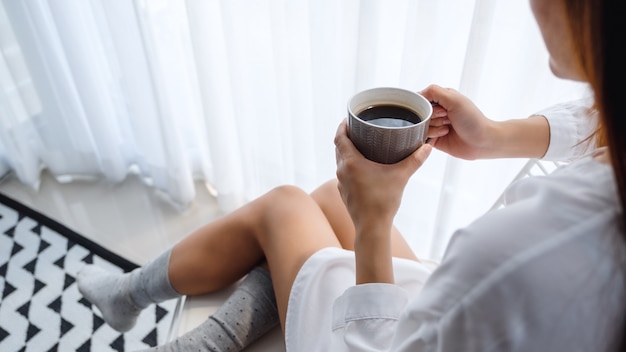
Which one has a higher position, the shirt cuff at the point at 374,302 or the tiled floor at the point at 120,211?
the shirt cuff at the point at 374,302

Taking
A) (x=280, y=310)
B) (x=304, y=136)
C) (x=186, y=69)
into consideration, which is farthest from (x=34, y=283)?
(x=280, y=310)

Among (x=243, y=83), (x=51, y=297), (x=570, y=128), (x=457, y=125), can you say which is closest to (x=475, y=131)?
(x=457, y=125)

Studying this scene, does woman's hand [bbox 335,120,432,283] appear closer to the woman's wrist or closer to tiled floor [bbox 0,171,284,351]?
the woman's wrist

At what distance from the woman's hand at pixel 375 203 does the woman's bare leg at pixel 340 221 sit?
22 cm

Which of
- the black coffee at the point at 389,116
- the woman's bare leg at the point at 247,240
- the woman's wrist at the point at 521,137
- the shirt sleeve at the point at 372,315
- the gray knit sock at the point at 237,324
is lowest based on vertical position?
the gray knit sock at the point at 237,324

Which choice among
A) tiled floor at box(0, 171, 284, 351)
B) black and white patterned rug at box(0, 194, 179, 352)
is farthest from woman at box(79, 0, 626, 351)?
tiled floor at box(0, 171, 284, 351)

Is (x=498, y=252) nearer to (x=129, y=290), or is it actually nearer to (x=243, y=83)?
(x=129, y=290)

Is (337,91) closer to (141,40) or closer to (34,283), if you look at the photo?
(141,40)

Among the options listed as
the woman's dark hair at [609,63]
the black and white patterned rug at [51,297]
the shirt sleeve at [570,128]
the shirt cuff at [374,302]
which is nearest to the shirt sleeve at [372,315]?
the shirt cuff at [374,302]

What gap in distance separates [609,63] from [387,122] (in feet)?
0.96

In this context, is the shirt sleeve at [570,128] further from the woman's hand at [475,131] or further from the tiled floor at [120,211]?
the tiled floor at [120,211]

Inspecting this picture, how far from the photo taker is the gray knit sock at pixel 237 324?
81 cm

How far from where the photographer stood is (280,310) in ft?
2.63

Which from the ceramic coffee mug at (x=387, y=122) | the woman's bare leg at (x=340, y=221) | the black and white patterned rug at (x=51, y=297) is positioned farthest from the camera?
the black and white patterned rug at (x=51, y=297)
